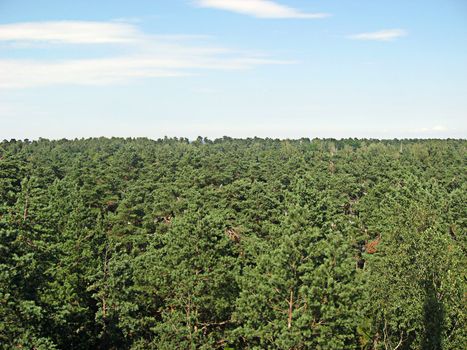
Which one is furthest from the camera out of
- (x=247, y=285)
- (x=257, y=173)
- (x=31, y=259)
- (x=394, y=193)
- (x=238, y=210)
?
(x=257, y=173)

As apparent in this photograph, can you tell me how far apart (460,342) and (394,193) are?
64.5ft

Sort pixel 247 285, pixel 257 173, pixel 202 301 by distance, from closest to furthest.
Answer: pixel 247 285 → pixel 202 301 → pixel 257 173

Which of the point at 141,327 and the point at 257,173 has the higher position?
the point at 257,173

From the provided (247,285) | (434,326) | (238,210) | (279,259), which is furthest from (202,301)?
(238,210)

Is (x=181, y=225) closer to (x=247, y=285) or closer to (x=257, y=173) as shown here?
(x=247, y=285)

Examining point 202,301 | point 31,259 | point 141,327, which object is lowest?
point 141,327

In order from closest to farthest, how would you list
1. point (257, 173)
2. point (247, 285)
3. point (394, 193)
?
point (247, 285), point (394, 193), point (257, 173)

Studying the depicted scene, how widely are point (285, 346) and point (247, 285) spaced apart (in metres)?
3.59

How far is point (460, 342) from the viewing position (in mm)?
22891

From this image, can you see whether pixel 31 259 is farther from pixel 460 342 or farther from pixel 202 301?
pixel 460 342

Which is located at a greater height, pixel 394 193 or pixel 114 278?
pixel 394 193

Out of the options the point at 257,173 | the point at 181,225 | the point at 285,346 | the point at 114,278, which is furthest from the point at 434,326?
the point at 257,173

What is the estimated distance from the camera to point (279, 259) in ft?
74.9

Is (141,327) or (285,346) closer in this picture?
(285,346)
